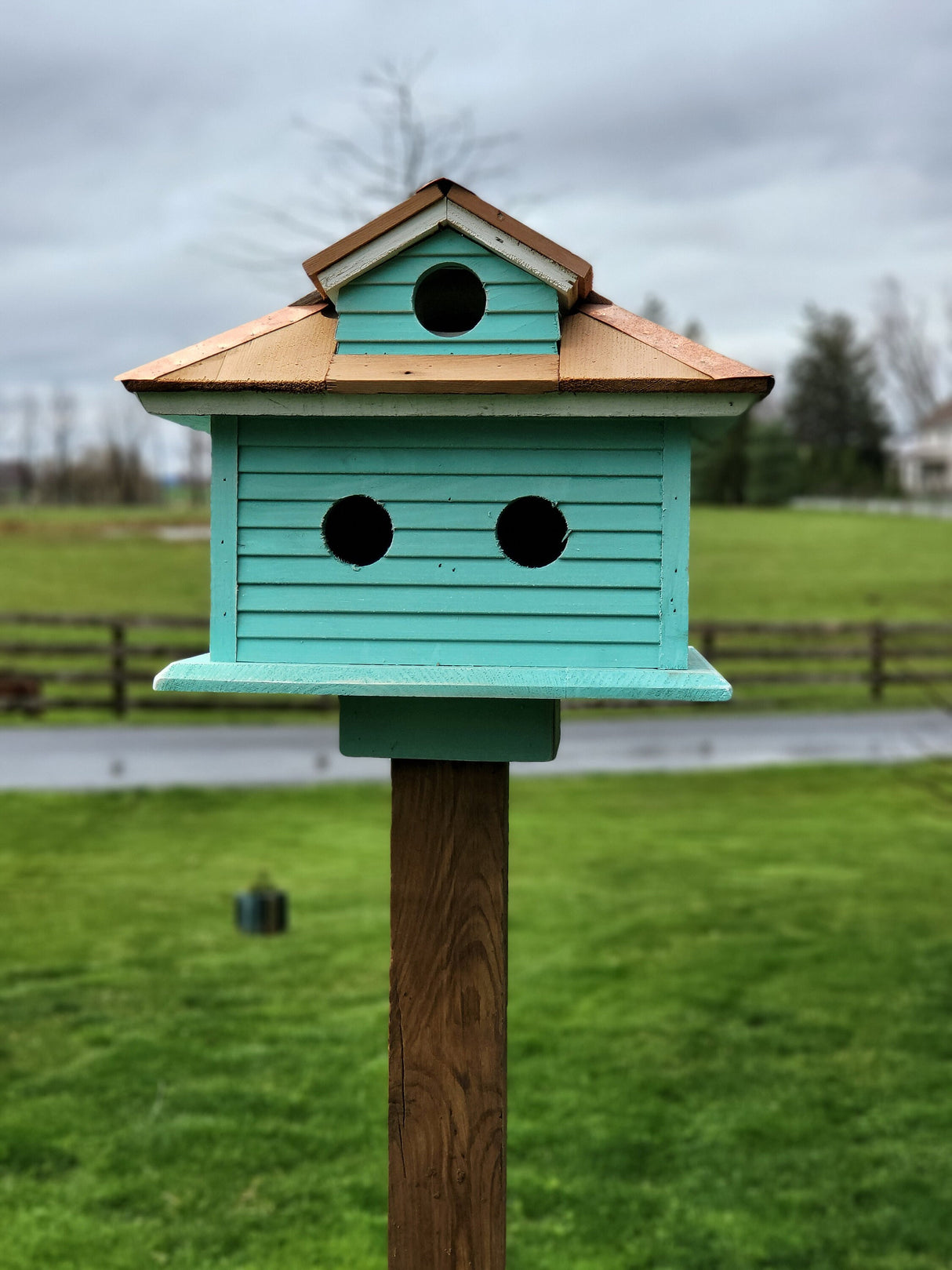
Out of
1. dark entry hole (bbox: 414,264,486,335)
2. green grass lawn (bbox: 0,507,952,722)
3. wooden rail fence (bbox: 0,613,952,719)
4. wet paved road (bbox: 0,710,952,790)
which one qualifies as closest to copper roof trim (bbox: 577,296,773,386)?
dark entry hole (bbox: 414,264,486,335)

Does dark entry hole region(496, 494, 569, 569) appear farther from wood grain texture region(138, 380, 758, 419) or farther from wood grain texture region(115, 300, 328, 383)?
wood grain texture region(115, 300, 328, 383)

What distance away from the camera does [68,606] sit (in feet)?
73.0

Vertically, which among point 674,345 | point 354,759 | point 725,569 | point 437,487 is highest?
point 725,569

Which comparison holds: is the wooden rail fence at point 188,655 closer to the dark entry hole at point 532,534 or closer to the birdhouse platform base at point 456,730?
the dark entry hole at point 532,534

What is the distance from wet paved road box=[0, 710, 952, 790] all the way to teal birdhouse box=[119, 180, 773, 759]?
27.1 feet

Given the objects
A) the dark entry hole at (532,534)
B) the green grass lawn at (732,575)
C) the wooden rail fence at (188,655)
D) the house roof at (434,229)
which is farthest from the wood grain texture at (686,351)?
the green grass lawn at (732,575)

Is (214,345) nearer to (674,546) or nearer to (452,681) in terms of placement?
(452,681)

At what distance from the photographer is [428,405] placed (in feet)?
7.10

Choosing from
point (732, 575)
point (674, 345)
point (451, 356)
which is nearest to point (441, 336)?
point (451, 356)

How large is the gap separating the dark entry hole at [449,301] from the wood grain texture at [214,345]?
24cm

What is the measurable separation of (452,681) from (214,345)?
2.42 ft

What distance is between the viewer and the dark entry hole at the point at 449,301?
8.16ft

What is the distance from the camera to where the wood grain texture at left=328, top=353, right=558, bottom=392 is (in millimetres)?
2100

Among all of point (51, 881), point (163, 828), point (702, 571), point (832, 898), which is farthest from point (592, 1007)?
point (702, 571)
